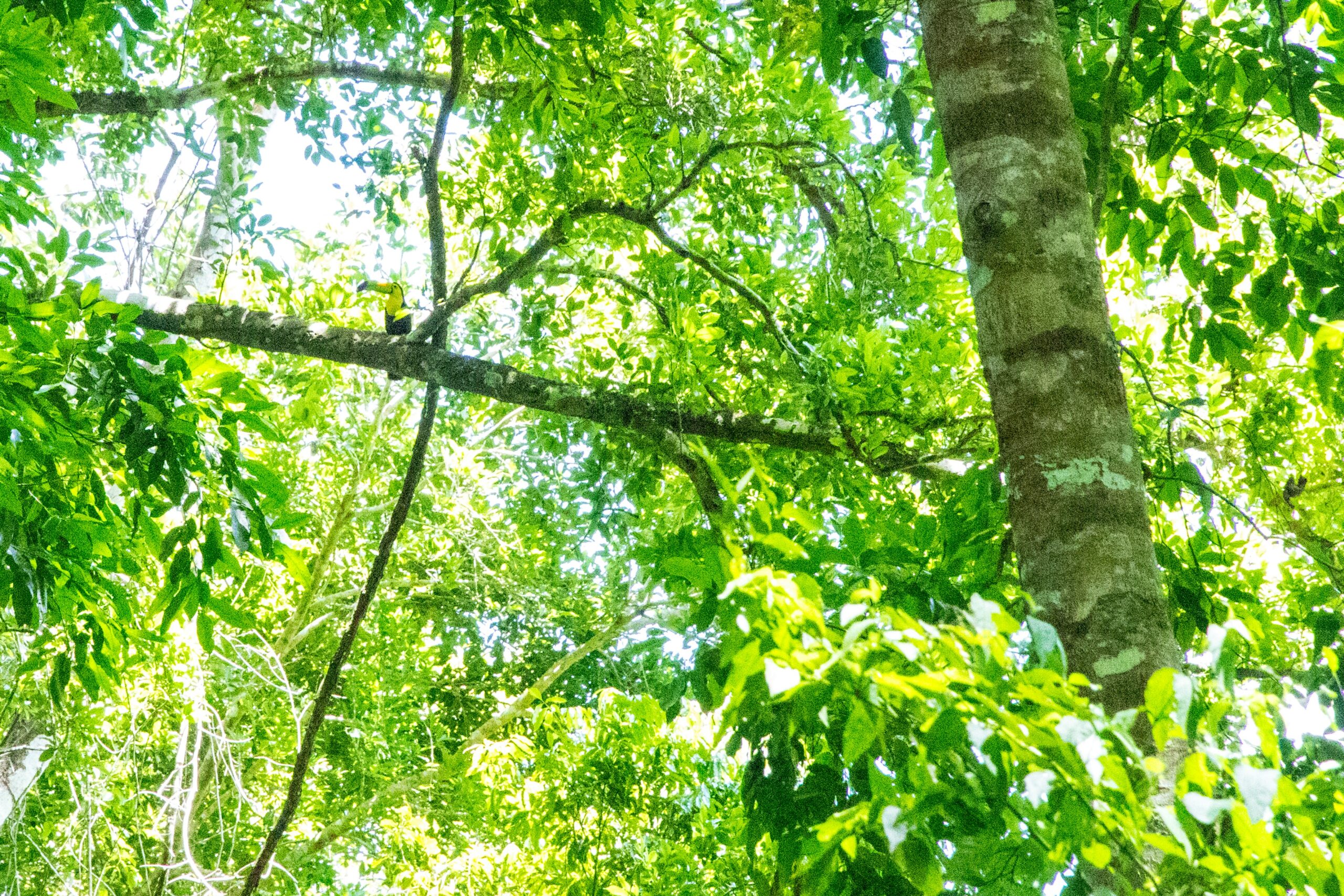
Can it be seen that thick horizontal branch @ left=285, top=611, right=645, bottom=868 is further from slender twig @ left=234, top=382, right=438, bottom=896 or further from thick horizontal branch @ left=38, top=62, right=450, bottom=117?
thick horizontal branch @ left=38, top=62, right=450, bottom=117

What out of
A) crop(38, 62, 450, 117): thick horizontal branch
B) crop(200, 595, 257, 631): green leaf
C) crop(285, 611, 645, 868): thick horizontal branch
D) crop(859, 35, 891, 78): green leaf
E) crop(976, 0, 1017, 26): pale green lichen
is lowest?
crop(285, 611, 645, 868): thick horizontal branch

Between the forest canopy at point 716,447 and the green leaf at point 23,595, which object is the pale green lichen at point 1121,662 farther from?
the green leaf at point 23,595

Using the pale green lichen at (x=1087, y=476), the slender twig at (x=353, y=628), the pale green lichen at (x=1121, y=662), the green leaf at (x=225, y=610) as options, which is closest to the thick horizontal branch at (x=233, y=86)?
the slender twig at (x=353, y=628)

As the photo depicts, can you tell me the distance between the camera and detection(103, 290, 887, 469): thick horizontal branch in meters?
2.61

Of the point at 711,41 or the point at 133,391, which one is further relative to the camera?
the point at 711,41

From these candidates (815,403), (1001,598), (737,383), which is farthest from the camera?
(737,383)

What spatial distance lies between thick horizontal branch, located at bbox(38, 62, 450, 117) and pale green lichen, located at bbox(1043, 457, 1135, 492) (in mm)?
3483

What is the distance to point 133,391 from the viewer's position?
1.77 metres

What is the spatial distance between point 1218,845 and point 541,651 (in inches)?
288

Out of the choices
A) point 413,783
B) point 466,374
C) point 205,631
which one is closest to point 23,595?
point 205,631

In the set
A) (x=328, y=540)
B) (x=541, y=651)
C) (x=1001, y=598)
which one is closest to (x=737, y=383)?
(x=1001, y=598)

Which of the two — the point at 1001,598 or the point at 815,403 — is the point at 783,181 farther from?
the point at 1001,598

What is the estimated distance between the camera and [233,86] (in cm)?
405

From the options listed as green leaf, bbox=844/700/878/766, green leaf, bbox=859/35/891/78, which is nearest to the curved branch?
green leaf, bbox=859/35/891/78
